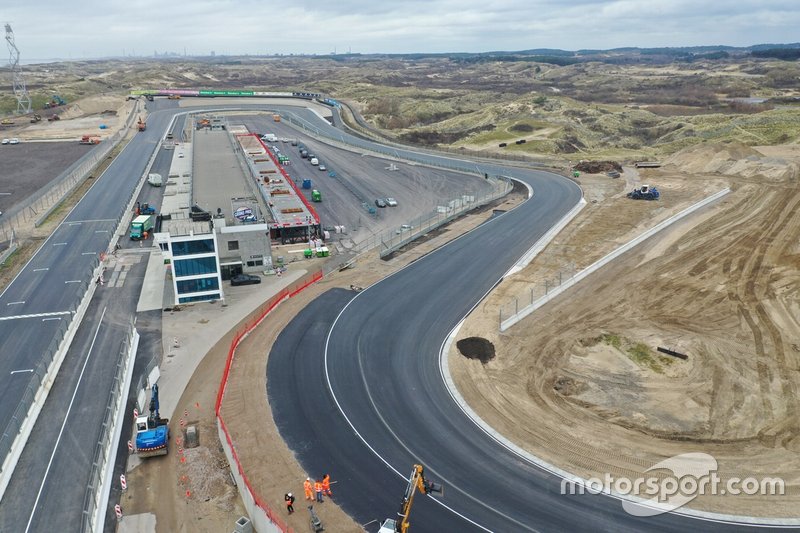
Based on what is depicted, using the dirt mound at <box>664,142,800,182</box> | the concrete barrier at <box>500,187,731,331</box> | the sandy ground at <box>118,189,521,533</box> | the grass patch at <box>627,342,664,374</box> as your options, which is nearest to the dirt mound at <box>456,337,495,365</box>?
the concrete barrier at <box>500,187,731,331</box>

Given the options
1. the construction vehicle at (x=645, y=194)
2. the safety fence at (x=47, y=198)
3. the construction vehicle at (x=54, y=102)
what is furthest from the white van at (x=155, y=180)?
the construction vehicle at (x=54, y=102)

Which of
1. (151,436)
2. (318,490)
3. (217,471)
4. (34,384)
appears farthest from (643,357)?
(34,384)

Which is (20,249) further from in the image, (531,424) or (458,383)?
(531,424)

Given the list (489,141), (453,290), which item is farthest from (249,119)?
(453,290)

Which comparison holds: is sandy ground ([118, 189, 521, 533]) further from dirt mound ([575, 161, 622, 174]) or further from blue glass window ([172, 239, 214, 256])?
dirt mound ([575, 161, 622, 174])

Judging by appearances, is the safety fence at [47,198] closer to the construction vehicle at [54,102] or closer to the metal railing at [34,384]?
the metal railing at [34,384]
